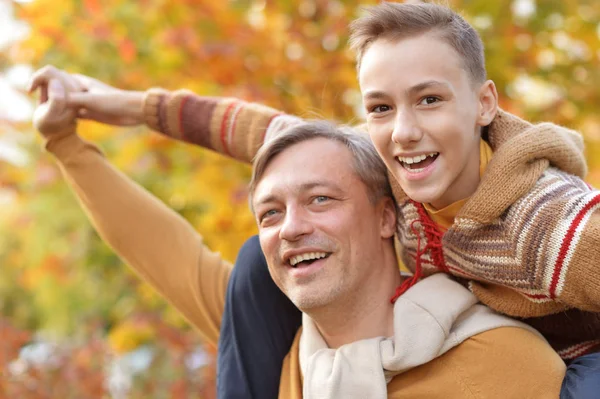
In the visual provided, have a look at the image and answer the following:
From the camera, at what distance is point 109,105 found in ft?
8.93

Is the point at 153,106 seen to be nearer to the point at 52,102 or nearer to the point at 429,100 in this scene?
the point at 52,102

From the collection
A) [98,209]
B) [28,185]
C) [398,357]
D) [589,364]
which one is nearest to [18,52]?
[28,185]

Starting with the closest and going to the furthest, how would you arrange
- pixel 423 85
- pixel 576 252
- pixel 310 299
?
pixel 576 252, pixel 423 85, pixel 310 299

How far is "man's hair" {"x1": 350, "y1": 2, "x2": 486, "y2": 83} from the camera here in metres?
1.95

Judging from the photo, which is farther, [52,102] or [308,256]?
[52,102]

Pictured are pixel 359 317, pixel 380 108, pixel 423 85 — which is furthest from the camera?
pixel 359 317

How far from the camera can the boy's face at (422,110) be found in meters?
1.90

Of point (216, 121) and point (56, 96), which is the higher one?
point (56, 96)

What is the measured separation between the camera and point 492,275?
1.93m

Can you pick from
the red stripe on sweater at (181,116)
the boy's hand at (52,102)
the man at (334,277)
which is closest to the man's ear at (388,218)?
the man at (334,277)

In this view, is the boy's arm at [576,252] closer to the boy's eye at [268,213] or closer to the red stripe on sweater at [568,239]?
the red stripe on sweater at [568,239]

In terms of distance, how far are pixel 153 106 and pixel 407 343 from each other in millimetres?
1268

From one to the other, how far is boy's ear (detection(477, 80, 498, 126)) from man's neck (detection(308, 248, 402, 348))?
1.86 feet

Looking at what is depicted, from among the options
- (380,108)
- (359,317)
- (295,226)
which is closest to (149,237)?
(295,226)
